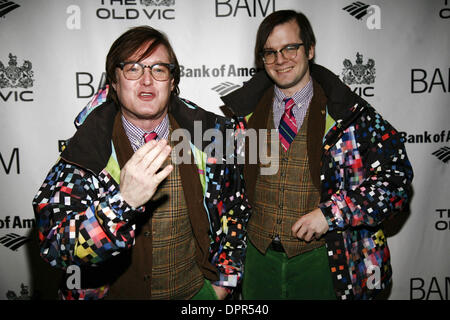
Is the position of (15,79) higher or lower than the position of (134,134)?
higher

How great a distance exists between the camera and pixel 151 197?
3.76ft

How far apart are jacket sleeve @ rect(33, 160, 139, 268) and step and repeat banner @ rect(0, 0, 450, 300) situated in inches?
47.0

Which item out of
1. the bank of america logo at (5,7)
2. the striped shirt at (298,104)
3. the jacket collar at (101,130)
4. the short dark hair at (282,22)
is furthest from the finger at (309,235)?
the bank of america logo at (5,7)

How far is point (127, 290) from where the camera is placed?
1.41m

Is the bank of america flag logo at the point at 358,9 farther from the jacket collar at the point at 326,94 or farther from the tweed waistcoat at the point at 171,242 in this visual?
the tweed waistcoat at the point at 171,242

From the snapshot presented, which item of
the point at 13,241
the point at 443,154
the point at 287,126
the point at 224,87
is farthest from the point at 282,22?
the point at 13,241

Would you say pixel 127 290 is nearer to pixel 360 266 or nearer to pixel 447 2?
pixel 360 266

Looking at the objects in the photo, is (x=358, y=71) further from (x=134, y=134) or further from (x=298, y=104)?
(x=134, y=134)

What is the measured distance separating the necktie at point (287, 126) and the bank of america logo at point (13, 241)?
6.76ft

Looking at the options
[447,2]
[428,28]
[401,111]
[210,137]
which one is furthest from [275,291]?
[447,2]

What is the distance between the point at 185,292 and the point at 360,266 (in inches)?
36.2

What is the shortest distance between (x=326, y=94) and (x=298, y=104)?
0.16 m

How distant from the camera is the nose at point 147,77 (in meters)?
1.36

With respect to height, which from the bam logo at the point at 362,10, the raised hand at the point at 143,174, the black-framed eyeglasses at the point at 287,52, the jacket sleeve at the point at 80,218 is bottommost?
the jacket sleeve at the point at 80,218
